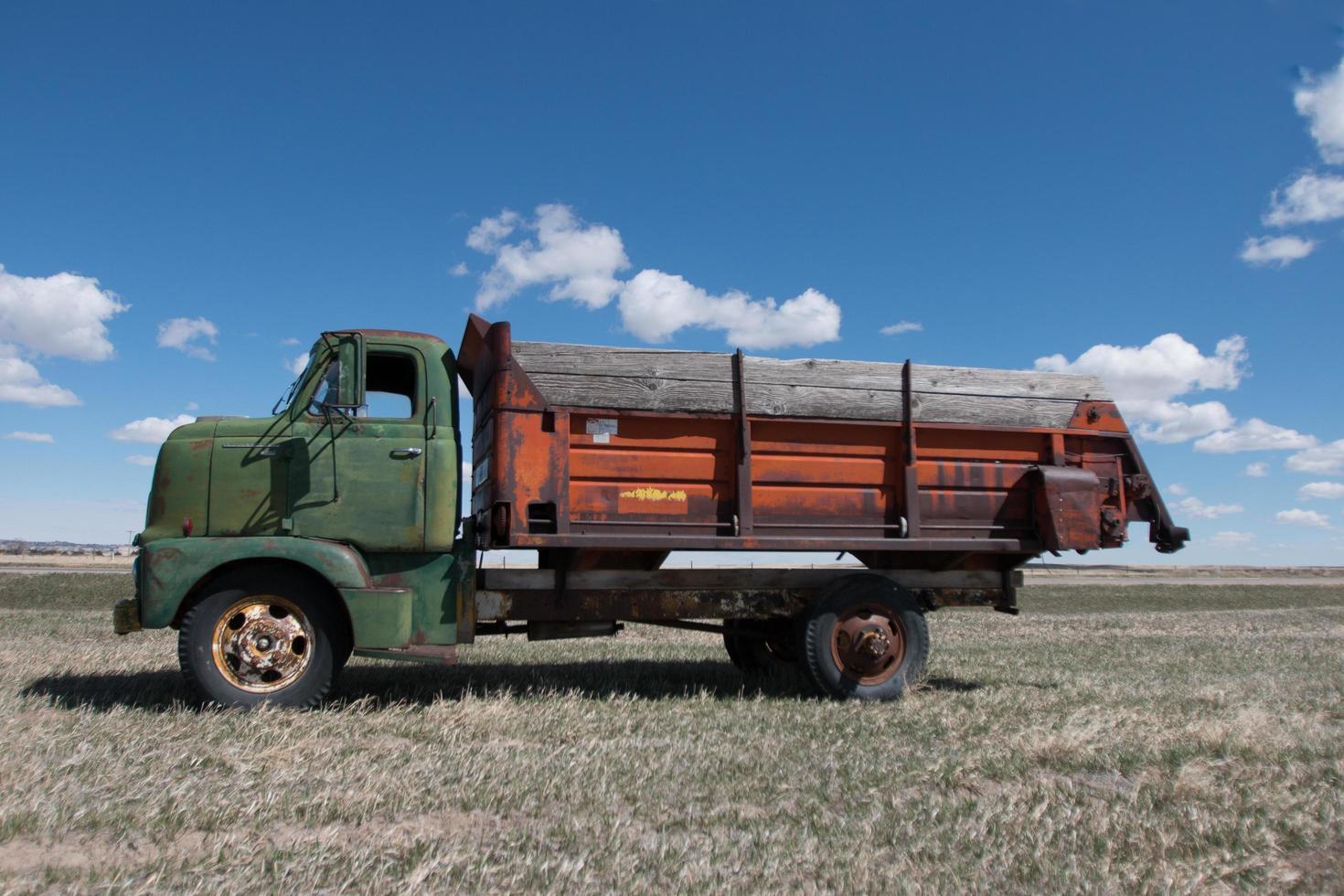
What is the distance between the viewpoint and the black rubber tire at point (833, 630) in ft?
23.2

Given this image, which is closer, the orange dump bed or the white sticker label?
the orange dump bed

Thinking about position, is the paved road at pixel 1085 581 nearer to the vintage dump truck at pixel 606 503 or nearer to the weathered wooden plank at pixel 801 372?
the vintage dump truck at pixel 606 503

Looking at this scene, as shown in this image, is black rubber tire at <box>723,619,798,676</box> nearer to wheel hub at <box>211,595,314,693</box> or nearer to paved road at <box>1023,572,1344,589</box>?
wheel hub at <box>211,595,314,693</box>

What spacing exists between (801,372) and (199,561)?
4.33 metres

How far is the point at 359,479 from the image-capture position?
645 cm

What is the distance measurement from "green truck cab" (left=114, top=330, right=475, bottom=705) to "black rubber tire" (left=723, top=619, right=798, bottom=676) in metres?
2.63

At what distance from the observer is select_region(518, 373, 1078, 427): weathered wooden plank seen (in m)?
6.67

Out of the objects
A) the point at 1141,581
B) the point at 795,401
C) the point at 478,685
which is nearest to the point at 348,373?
the point at 478,685

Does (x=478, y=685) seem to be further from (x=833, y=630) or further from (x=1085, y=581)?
(x=1085, y=581)

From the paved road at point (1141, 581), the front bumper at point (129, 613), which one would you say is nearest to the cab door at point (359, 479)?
the front bumper at point (129, 613)

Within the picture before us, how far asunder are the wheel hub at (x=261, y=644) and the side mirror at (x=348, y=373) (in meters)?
1.36

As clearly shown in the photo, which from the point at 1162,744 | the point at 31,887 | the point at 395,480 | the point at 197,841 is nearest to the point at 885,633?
the point at 1162,744

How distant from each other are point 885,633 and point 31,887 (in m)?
5.57

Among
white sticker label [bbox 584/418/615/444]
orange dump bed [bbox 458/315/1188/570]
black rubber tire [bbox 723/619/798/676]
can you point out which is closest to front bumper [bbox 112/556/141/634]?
orange dump bed [bbox 458/315/1188/570]
